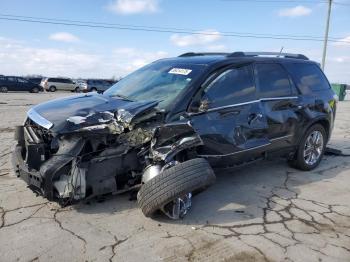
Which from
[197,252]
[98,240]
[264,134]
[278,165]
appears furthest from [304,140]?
[98,240]

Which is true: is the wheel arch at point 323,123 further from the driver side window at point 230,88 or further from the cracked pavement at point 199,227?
the driver side window at point 230,88

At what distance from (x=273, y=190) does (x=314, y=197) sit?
56 cm

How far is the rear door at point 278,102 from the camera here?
18.0ft

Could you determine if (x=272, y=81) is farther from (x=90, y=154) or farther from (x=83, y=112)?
(x=90, y=154)

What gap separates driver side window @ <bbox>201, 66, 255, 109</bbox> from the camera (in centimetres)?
482

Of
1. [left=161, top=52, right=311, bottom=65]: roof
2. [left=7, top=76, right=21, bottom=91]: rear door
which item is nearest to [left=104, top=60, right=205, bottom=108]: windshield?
[left=161, top=52, right=311, bottom=65]: roof

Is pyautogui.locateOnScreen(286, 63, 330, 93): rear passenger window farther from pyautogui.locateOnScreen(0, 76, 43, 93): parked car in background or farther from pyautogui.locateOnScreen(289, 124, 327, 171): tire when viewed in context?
pyautogui.locateOnScreen(0, 76, 43, 93): parked car in background

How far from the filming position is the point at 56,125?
165 inches

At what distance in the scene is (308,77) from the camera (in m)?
6.49

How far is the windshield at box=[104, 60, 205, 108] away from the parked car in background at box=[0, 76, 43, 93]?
3386 cm

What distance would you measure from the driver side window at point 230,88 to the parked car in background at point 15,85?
35.2m

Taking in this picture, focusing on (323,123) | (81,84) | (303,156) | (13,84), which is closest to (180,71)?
(303,156)

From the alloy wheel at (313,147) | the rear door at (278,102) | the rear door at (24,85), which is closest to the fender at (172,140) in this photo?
the rear door at (278,102)

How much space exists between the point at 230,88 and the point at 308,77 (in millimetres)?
2142
